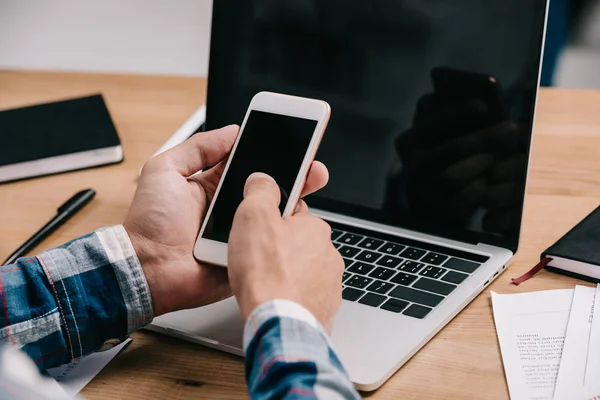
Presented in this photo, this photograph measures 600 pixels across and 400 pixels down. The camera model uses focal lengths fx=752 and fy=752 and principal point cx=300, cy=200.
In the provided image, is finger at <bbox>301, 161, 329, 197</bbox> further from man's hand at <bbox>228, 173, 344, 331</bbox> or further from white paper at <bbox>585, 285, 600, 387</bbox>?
white paper at <bbox>585, 285, 600, 387</bbox>

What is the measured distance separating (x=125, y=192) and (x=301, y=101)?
1.24ft

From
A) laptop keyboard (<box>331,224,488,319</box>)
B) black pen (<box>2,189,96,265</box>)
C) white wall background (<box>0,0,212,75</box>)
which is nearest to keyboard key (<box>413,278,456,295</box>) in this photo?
laptop keyboard (<box>331,224,488,319</box>)

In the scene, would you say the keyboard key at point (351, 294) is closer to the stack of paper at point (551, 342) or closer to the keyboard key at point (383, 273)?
the keyboard key at point (383, 273)

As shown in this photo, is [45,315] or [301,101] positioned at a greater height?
[301,101]

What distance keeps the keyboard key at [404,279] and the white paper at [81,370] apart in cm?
27

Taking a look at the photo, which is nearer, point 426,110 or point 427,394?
point 427,394

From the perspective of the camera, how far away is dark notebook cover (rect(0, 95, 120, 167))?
1028mm

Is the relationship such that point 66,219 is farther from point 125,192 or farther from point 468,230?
point 468,230

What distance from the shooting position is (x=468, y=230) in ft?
2.63

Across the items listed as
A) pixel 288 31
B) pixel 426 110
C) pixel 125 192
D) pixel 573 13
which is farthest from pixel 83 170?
pixel 573 13

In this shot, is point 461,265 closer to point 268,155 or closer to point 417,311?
point 417,311

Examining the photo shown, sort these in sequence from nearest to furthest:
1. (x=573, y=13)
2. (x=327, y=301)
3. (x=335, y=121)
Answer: (x=327, y=301), (x=335, y=121), (x=573, y=13)

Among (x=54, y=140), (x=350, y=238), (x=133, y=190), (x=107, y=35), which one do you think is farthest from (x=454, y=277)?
(x=107, y=35)

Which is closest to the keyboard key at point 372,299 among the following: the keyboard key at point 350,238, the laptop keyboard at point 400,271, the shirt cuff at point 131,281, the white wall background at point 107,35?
Answer: the laptop keyboard at point 400,271
